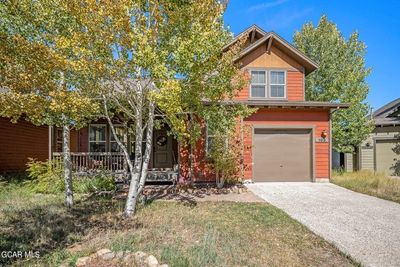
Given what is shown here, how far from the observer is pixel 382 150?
1869 centimetres

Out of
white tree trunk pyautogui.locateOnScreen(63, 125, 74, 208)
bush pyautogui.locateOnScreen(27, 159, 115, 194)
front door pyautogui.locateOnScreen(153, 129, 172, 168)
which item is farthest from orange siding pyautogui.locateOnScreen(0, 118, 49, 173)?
white tree trunk pyautogui.locateOnScreen(63, 125, 74, 208)

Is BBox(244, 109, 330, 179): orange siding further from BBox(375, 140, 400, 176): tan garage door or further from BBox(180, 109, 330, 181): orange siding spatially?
BBox(375, 140, 400, 176): tan garage door

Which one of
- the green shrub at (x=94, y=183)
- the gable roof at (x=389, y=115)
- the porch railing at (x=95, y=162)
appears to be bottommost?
the green shrub at (x=94, y=183)

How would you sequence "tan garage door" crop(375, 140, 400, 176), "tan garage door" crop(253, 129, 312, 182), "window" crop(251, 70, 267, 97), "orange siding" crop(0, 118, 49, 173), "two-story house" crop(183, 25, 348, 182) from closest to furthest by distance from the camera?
"two-story house" crop(183, 25, 348, 182)
"tan garage door" crop(253, 129, 312, 182)
"window" crop(251, 70, 267, 97)
"orange siding" crop(0, 118, 49, 173)
"tan garage door" crop(375, 140, 400, 176)

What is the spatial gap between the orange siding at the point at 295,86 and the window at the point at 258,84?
1.28 metres

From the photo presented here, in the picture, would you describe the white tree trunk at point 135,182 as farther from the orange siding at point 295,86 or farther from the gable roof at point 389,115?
the gable roof at point 389,115

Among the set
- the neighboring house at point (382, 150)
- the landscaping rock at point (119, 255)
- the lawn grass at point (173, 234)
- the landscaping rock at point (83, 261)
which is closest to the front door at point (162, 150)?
the lawn grass at point (173, 234)

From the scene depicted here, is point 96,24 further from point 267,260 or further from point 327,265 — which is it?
point 327,265

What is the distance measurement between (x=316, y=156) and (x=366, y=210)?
5203 mm

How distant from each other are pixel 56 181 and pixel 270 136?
9116 millimetres

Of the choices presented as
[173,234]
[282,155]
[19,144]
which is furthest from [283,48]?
[19,144]

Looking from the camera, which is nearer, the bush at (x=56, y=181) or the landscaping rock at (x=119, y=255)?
the landscaping rock at (x=119, y=255)

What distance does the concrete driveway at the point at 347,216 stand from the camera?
211 inches

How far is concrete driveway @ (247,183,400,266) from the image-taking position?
5359mm
